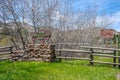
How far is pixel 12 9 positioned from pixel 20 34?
7.15 feet

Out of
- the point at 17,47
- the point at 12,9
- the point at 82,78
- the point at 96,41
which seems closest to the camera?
the point at 82,78

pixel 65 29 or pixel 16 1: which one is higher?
pixel 16 1

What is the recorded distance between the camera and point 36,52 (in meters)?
14.2

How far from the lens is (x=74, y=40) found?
70.9 ft

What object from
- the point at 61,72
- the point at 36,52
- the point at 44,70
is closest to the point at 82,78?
the point at 61,72

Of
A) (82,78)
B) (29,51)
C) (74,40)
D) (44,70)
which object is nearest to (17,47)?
(74,40)

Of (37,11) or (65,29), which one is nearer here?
(37,11)

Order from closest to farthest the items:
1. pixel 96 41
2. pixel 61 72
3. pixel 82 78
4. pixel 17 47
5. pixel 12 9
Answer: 1. pixel 82 78
2. pixel 61 72
3. pixel 12 9
4. pixel 17 47
5. pixel 96 41

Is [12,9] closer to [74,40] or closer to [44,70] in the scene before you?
[74,40]

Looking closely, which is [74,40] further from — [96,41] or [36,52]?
[36,52]

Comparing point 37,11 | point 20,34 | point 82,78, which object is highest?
point 37,11

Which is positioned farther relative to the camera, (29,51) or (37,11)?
(37,11)

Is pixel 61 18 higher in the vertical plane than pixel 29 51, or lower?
higher

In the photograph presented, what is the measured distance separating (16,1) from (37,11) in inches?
67.4
